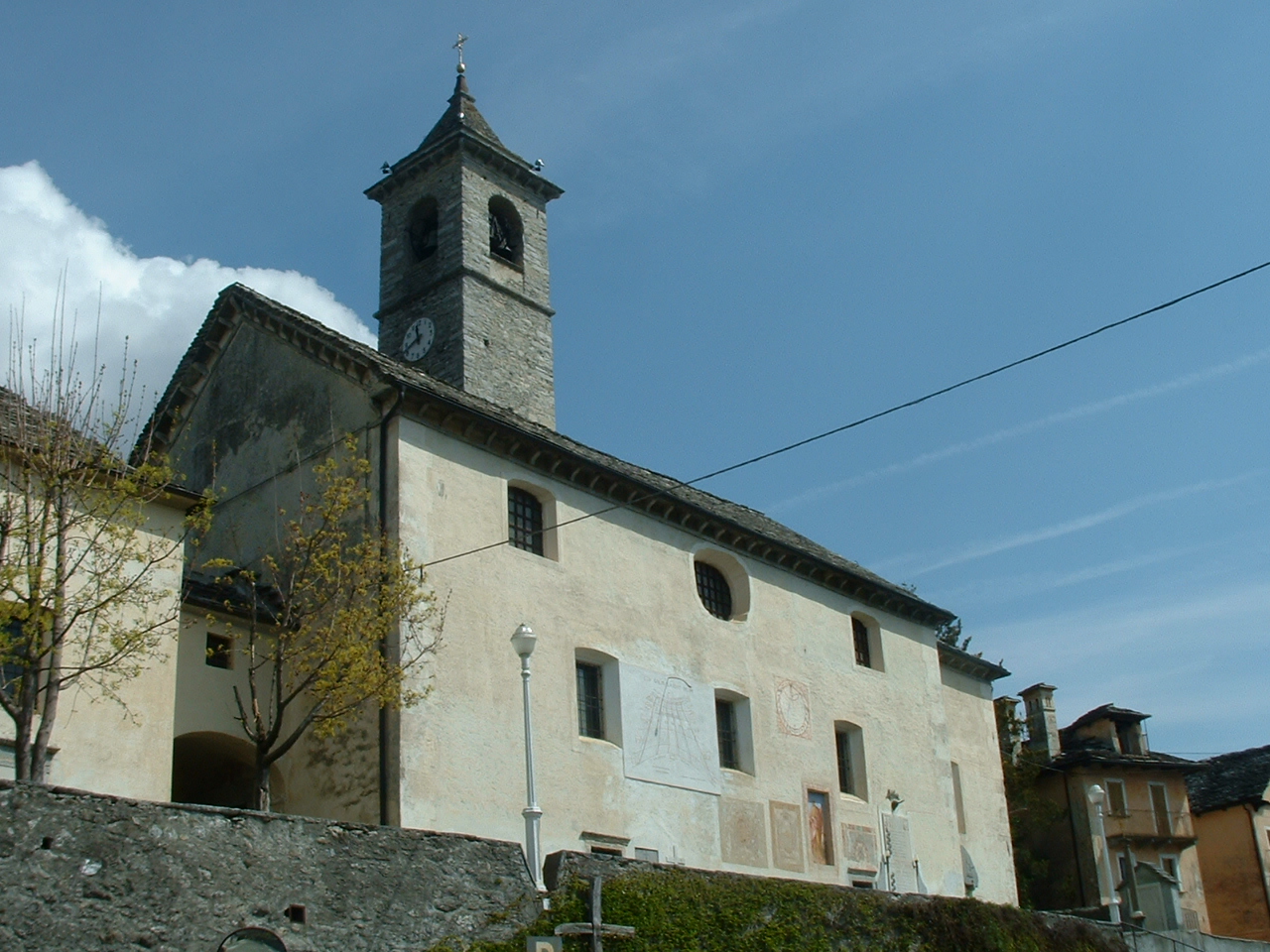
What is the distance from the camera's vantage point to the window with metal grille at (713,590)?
28.0 metres

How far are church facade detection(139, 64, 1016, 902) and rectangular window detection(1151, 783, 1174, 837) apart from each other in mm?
10126

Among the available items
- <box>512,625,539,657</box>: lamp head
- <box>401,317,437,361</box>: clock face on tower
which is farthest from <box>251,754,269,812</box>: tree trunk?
<box>401,317,437,361</box>: clock face on tower

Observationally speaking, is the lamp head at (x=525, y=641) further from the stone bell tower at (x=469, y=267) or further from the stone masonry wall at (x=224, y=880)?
the stone bell tower at (x=469, y=267)

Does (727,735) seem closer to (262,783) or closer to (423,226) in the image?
(262,783)

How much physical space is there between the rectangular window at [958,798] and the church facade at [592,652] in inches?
4.0

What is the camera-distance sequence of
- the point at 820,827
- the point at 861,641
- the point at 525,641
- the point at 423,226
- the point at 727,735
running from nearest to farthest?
the point at 525,641 → the point at 727,735 → the point at 820,827 → the point at 861,641 → the point at 423,226

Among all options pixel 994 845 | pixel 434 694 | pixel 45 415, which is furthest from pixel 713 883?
pixel 994 845

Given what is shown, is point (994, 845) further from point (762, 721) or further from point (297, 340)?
point (297, 340)

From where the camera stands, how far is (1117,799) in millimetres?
42719

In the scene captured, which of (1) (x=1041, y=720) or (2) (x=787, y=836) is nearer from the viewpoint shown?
(2) (x=787, y=836)

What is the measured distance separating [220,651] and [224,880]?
9.10 metres

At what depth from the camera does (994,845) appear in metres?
35.1

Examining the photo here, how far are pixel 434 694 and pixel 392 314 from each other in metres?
18.9

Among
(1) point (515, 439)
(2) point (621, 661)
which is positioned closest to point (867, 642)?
(2) point (621, 661)
